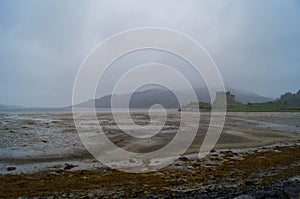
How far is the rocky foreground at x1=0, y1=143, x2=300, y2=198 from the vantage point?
7316mm

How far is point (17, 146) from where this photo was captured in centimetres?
1647

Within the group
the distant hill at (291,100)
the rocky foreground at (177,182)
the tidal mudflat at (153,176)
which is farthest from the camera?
the distant hill at (291,100)

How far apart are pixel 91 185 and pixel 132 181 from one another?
1427mm

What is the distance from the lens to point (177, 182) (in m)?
8.72

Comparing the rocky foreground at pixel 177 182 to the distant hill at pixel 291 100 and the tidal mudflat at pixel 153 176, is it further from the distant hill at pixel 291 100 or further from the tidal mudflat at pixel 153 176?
the distant hill at pixel 291 100

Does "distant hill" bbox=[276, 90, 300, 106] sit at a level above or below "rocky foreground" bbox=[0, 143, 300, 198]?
above

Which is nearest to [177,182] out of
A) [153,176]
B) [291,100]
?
[153,176]

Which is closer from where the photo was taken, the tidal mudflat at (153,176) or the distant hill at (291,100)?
the tidal mudflat at (153,176)

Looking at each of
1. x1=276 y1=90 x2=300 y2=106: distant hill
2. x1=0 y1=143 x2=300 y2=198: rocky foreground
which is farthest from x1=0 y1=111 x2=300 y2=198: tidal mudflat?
x1=276 y1=90 x2=300 y2=106: distant hill

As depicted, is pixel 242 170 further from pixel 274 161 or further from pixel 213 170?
pixel 274 161

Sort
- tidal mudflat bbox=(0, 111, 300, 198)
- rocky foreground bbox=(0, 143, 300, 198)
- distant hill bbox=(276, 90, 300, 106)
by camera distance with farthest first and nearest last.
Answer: distant hill bbox=(276, 90, 300, 106), tidal mudflat bbox=(0, 111, 300, 198), rocky foreground bbox=(0, 143, 300, 198)

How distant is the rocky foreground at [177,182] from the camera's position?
24.0ft

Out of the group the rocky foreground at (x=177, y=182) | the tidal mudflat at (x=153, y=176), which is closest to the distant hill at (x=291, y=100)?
the tidal mudflat at (x=153, y=176)

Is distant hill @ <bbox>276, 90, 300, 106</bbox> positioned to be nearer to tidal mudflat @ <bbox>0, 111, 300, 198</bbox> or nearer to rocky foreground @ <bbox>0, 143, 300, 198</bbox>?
tidal mudflat @ <bbox>0, 111, 300, 198</bbox>
